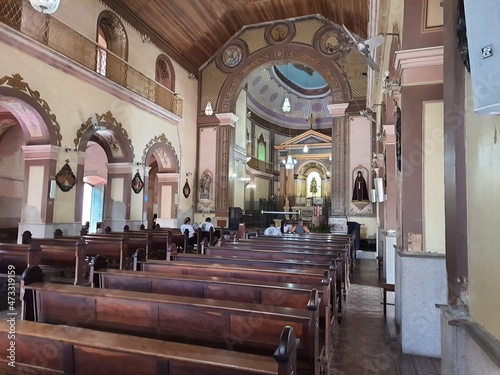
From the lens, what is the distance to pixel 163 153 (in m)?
11.9

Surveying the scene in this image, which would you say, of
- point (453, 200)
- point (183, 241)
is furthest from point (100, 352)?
point (183, 241)

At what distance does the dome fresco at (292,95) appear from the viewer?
18.1 meters

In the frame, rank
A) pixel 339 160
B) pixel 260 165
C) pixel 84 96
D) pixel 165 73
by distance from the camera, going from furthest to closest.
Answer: pixel 260 165
pixel 165 73
pixel 339 160
pixel 84 96

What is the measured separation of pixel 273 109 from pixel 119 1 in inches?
467

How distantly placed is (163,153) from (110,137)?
7.66 feet

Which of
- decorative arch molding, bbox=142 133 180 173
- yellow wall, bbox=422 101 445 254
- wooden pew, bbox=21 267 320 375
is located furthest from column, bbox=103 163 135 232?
yellow wall, bbox=422 101 445 254

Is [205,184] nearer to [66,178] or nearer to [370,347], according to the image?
[66,178]

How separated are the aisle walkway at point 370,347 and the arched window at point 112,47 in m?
8.09

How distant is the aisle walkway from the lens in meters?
2.99

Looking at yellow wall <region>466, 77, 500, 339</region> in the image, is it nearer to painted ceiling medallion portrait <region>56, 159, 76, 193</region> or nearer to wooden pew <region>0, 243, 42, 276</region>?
wooden pew <region>0, 243, 42, 276</region>

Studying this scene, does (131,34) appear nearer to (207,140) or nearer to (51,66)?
(51,66)

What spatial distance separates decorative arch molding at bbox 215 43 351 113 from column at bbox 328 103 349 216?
1.42 feet

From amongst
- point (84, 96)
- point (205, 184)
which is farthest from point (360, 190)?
point (84, 96)

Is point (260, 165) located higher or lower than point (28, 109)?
higher
